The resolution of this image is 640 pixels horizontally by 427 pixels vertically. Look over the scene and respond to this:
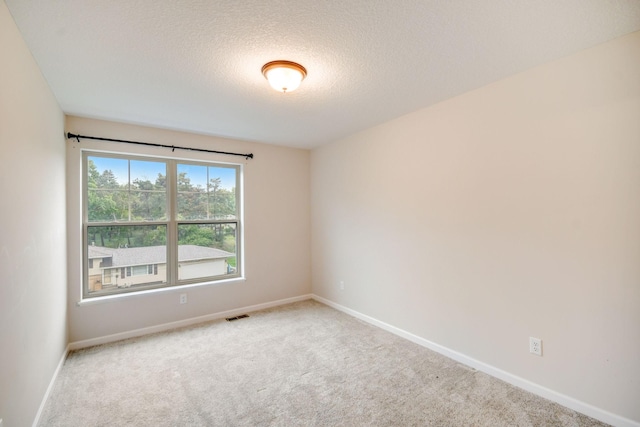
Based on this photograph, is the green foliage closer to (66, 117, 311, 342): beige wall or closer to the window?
the window

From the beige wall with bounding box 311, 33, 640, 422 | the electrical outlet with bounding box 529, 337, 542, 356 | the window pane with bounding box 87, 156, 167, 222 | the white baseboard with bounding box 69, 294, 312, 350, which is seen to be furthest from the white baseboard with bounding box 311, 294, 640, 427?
the window pane with bounding box 87, 156, 167, 222

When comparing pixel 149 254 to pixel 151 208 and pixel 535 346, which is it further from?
pixel 535 346

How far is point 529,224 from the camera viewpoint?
2227mm

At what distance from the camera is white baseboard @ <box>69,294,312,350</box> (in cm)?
307

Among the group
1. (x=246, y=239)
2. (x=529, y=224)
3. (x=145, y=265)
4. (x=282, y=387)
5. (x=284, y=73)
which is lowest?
(x=282, y=387)

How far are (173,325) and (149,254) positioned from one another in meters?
0.90

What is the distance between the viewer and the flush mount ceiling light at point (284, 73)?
202cm

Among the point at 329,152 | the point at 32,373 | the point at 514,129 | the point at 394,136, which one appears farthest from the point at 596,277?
the point at 32,373

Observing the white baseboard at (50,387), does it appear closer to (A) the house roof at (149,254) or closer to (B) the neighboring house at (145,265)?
(B) the neighboring house at (145,265)

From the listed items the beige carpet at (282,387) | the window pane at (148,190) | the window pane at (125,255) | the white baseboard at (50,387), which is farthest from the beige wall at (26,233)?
the window pane at (148,190)

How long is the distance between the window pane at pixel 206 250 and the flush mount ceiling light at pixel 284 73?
2457 millimetres

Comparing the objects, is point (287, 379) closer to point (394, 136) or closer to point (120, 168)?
point (394, 136)

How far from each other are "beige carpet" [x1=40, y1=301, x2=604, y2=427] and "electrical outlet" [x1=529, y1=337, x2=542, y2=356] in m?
0.31

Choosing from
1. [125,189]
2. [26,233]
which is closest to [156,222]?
[125,189]
